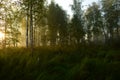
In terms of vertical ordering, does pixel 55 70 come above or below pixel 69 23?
below

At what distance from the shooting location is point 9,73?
36.2ft

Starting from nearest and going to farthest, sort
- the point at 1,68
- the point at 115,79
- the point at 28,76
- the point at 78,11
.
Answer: the point at 115,79, the point at 28,76, the point at 1,68, the point at 78,11

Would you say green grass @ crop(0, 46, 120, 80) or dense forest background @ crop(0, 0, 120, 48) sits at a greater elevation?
dense forest background @ crop(0, 0, 120, 48)

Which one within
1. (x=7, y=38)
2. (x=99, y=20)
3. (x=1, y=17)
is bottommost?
(x=7, y=38)

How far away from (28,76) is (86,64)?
2.96 metres

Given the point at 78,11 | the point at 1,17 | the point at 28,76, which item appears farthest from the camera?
the point at 78,11

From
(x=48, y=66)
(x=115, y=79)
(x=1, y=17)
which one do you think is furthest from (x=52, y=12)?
(x=115, y=79)

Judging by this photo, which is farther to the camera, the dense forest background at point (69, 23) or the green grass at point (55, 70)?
the dense forest background at point (69, 23)

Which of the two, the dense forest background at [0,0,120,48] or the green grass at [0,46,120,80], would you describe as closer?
the green grass at [0,46,120,80]

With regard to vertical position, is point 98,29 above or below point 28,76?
above

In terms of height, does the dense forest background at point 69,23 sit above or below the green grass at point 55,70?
above

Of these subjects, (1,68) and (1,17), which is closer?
(1,68)

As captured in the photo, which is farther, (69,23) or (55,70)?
(69,23)

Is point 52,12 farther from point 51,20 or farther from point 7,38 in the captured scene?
point 7,38
